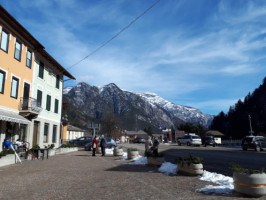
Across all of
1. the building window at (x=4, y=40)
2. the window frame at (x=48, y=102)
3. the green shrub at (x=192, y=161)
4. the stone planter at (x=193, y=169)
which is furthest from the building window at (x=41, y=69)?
the stone planter at (x=193, y=169)

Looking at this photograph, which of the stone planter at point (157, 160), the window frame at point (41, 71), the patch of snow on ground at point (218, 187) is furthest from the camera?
the window frame at point (41, 71)

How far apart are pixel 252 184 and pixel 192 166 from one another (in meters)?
3.17

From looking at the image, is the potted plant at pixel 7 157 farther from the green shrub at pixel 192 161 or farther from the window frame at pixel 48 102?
the window frame at pixel 48 102

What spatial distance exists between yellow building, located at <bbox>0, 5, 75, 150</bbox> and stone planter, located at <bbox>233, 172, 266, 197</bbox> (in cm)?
1370

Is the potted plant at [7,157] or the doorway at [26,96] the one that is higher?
the doorway at [26,96]

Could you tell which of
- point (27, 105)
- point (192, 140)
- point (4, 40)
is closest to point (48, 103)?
point (27, 105)

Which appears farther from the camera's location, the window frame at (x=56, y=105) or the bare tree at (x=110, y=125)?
the bare tree at (x=110, y=125)

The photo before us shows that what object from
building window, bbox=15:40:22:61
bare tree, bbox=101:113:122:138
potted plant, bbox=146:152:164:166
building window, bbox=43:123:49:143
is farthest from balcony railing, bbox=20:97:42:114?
bare tree, bbox=101:113:122:138

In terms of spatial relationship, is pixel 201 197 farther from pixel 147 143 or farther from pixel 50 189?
pixel 147 143

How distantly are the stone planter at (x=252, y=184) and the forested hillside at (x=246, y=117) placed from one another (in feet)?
291

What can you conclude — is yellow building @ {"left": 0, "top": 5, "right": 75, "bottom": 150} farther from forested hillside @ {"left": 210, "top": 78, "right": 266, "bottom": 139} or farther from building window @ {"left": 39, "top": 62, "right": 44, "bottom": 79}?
forested hillside @ {"left": 210, "top": 78, "right": 266, "bottom": 139}

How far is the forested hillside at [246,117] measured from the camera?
90.1 meters

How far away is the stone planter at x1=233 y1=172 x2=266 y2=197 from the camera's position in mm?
5426

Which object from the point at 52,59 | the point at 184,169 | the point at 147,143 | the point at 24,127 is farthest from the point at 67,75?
the point at 184,169
